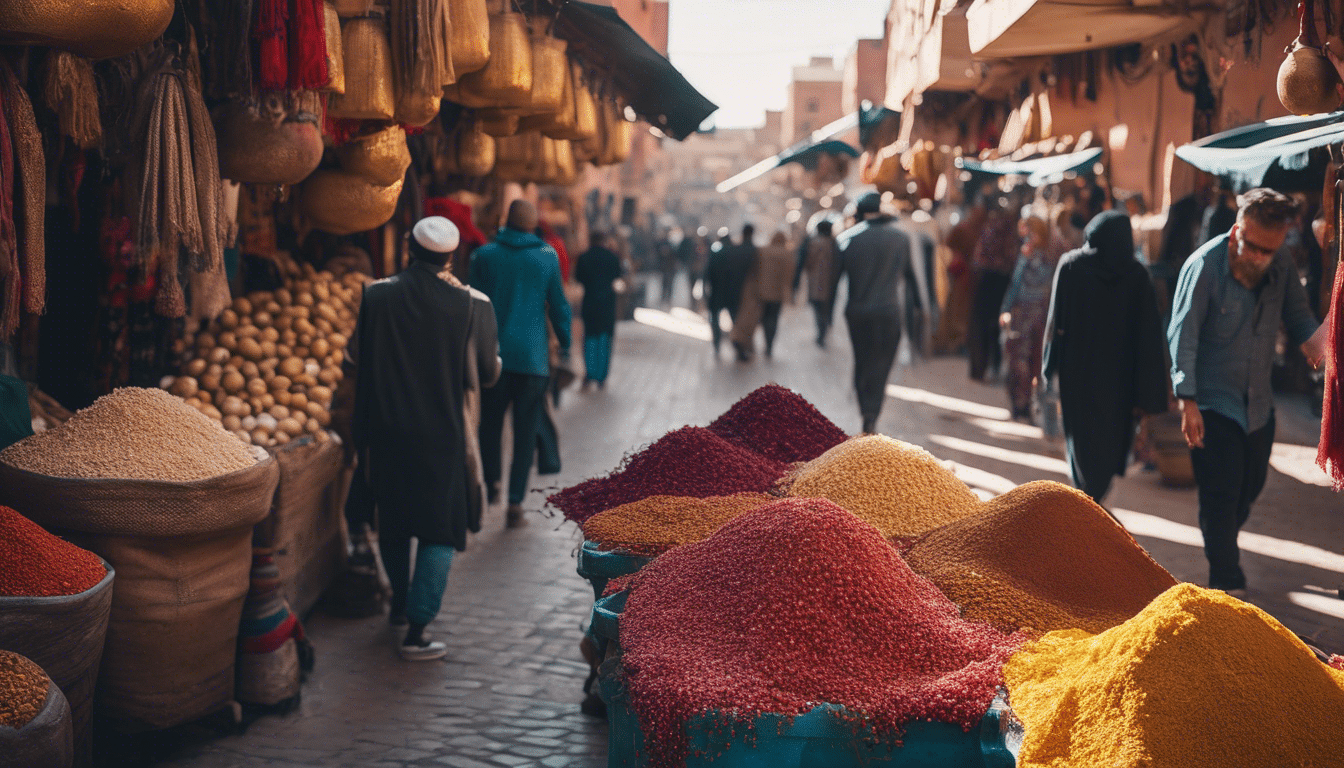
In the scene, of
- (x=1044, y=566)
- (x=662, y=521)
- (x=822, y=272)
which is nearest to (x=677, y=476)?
(x=662, y=521)

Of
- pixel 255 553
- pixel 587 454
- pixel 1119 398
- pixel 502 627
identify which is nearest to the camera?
pixel 255 553

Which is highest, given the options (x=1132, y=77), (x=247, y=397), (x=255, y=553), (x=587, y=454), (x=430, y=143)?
(x=1132, y=77)

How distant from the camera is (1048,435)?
8273mm

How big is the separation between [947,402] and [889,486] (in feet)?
25.2

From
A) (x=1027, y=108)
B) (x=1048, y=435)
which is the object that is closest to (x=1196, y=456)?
(x=1048, y=435)

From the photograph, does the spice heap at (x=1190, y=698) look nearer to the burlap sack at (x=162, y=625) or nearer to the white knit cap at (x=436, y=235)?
the burlap sack at (x=162, y=625)

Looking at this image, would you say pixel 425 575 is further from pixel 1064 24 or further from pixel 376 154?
pixel 1064 24

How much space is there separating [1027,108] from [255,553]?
843 cm

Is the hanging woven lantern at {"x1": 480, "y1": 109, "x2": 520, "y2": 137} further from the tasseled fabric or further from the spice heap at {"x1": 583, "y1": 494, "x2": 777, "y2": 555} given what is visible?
the spice heap at {"x1": 583, "y1": 494, "x2": 777, "y2": 555}

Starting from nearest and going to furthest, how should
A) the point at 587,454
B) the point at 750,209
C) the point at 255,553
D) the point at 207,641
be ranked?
the point at 207,641 → the point at 255,553 → the point at 587,454 → the point at 750,209

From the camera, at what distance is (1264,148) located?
4996 mm

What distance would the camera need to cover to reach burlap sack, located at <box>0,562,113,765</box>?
2746 millimetres

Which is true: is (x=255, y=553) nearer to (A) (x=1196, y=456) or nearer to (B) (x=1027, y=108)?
(A) (x=1196, y=456)

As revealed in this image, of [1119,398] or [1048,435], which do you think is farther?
[1048,435]
